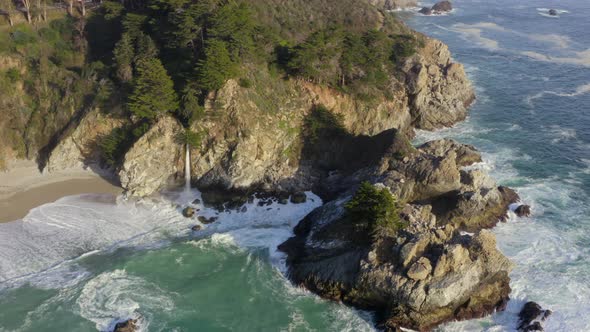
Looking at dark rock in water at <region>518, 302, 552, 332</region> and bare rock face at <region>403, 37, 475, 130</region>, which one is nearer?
dark rock in water at <region>518, 302, 552, 332</region>

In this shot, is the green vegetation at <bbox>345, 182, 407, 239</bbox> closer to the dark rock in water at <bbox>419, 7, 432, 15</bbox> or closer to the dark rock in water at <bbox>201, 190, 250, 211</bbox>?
the dark rock in water at <bbox>201, 190, 250, 211</bbox>

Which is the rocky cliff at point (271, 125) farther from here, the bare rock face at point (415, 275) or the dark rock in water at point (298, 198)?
the bare rock face at point (415, 275)

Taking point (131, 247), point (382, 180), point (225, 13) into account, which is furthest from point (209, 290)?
point (225, 13)

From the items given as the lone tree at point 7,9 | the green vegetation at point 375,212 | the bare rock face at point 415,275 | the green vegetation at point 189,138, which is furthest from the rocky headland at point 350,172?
the lone tree at point 7,9

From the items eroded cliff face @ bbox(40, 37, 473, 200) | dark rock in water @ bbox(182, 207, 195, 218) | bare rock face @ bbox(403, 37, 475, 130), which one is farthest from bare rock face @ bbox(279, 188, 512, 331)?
bare rock face @ bbox(403, 37, 475, 130)

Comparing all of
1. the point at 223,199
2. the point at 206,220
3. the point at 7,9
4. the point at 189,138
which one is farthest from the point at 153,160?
the point at 7,9

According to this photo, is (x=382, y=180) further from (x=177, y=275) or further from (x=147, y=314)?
(x=147, y=314)

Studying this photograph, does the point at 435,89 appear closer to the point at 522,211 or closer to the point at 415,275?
the point at 522,211
